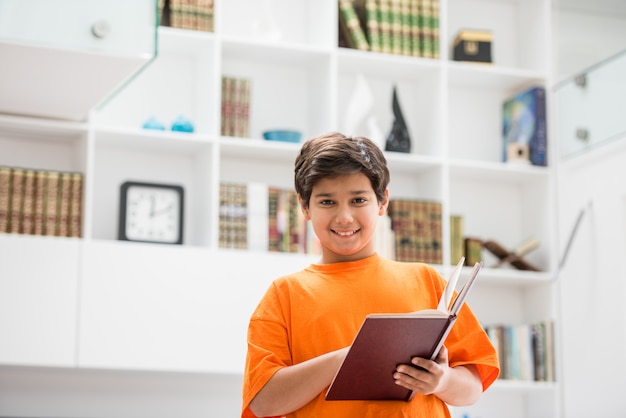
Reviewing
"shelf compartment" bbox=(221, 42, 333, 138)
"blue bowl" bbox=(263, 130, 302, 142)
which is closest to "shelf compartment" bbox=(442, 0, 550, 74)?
"shelf compartment" bbox=(221, 42, 333, 138)

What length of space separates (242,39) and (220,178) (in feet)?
1.77

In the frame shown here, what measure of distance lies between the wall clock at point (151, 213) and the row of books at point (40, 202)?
0.56ft

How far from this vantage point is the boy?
173cm

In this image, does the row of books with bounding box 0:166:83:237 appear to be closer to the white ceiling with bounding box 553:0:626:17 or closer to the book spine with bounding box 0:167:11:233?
the book spine with bounding box 0:167:11:233

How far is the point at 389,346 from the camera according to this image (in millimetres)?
1611

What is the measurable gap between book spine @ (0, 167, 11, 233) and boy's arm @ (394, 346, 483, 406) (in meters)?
2.08

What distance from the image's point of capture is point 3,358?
332 cm

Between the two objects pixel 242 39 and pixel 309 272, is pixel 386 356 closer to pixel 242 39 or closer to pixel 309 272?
pixel 309 272

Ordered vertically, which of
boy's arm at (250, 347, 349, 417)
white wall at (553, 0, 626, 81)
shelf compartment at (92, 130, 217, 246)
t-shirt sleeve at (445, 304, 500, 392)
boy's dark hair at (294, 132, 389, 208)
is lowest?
boy's arm at (250, 347, 349, 417)

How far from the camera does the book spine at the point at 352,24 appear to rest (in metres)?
4.01

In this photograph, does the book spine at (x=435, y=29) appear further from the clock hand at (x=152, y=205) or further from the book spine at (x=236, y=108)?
the clock hand at (x=152, y=205)

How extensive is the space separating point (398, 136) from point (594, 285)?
942 mm

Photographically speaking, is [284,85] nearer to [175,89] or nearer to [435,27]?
[175,89]

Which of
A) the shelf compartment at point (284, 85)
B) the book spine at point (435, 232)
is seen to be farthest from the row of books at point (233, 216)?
the book spine at point (435, 232)
